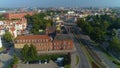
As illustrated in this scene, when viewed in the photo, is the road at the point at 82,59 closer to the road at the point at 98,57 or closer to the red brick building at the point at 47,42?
the road at the point at 98,57

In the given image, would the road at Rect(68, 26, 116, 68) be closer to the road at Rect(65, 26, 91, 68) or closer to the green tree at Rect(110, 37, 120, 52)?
the road at Rect(65, 26, 91, 68)

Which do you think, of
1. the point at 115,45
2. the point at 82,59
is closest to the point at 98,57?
the point at 82,59

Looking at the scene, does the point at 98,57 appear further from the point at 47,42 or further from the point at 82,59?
the point at 47,42

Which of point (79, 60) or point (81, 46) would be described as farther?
point (81, 46)

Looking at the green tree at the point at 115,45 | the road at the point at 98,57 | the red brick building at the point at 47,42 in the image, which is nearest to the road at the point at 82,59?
the road at the point at 98,57

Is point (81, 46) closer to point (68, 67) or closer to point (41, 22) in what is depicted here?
point (68, 67)

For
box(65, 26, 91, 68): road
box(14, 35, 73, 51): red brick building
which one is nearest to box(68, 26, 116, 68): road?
box(65, 26, 91, 68): road

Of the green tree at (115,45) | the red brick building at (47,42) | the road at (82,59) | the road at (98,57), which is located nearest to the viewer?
the road at (82,59)

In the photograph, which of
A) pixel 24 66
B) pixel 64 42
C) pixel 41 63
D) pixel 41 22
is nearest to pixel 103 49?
pixel 64 42

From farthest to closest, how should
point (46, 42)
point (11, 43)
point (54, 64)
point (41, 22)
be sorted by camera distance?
point (41, 22) → point (11, 43) → point (46, 42) → point (54, 64)

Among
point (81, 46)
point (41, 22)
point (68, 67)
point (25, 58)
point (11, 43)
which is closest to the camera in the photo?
point (68, 67)

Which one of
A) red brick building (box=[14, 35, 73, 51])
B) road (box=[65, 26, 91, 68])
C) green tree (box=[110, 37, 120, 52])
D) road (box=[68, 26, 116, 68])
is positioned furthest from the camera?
red brick building (box=[14, 35, 73, 51])
